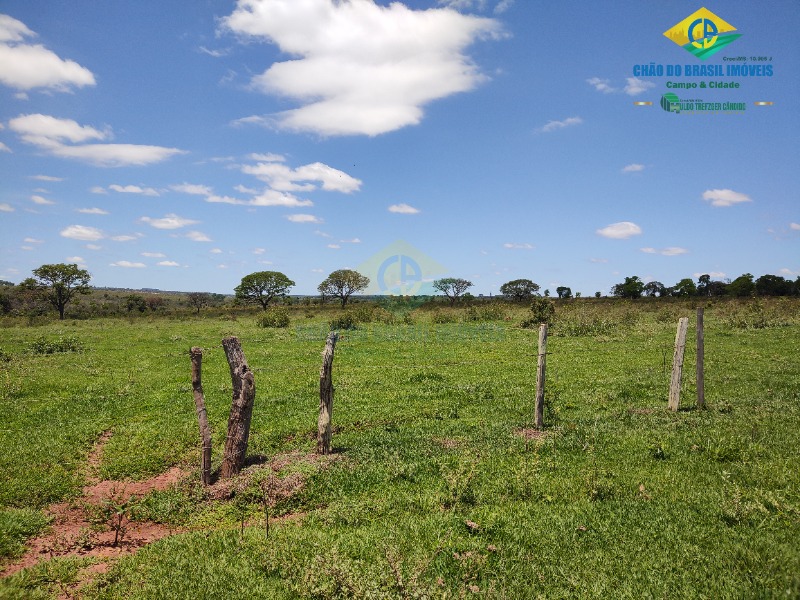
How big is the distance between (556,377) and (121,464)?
16.3 metres

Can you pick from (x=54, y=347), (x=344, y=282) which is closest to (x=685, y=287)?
(x=344, y=282)

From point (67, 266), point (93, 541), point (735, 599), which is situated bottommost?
point (93, 541)

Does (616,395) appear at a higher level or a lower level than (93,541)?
higher

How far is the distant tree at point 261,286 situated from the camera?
93562 mm

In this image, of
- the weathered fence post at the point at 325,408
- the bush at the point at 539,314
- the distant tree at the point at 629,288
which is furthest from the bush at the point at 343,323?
the distant tree at the point at 629,288

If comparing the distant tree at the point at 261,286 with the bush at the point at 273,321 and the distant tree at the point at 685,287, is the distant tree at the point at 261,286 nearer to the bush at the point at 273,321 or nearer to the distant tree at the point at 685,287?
the bush at the point at 273,321

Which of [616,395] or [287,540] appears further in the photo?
[616,395]

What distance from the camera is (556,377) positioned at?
796 inches

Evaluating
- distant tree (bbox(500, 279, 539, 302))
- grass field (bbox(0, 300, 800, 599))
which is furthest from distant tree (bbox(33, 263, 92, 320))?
distant tree (bbox(500, 279, 539, 302))

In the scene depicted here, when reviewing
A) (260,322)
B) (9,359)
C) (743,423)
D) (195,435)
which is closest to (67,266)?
(260,322)

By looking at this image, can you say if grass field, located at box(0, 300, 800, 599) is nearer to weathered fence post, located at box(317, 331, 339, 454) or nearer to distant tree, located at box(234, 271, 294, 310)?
weathered fence post, located at box(317, 331, 339, 454)

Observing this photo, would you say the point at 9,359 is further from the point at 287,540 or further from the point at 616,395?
the point at 616,395

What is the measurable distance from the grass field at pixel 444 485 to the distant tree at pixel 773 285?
81.6 m

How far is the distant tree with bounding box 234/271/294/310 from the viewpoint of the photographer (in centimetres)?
9356
